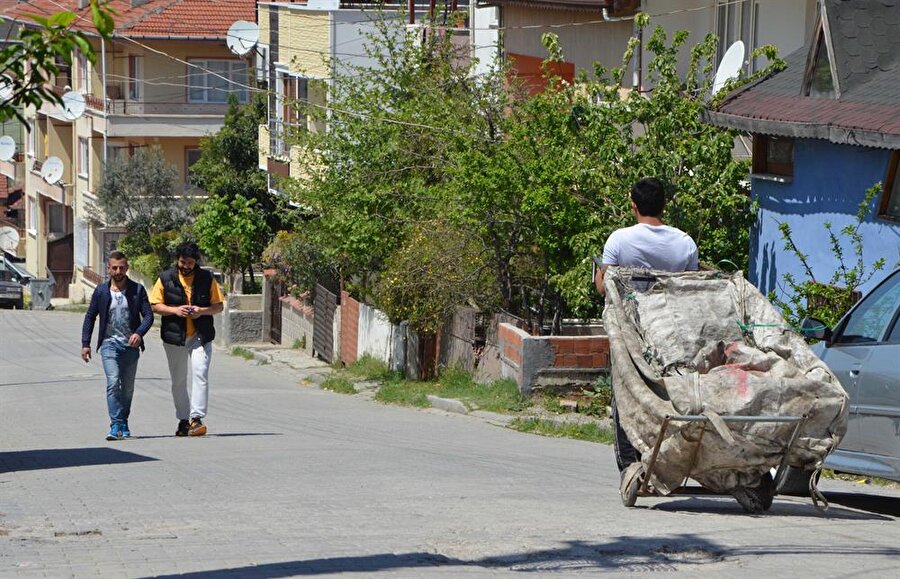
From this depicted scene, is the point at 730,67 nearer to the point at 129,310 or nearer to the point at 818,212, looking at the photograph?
the point at 818,212

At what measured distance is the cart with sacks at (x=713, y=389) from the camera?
25.2 feet

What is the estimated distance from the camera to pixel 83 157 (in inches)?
2178

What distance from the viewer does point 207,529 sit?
772 centimetres

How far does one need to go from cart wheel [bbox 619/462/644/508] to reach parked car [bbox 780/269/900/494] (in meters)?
1.43

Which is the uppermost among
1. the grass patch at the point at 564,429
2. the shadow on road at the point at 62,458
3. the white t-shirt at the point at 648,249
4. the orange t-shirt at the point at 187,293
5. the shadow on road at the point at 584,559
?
the white t-shirt at the point at 648,249

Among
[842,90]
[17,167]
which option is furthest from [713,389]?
[17,167]

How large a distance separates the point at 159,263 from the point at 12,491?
122 ft

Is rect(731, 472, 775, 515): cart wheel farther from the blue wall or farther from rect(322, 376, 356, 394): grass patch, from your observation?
rect(322, 376, 356, 394): grass patch

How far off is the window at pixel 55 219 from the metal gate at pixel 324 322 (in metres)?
36.3

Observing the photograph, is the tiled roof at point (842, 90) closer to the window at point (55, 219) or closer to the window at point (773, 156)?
the window at point (773, 156)

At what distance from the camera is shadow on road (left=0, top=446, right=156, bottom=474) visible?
11.0 m

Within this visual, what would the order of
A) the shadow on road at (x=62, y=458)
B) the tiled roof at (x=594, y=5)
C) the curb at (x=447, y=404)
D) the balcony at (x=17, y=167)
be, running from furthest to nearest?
the balcony at (x=17, y=167), the tiled roof at (x=594, y=5), the curb at (x=447, y=404), the shadow on road at (x=62, y=458)

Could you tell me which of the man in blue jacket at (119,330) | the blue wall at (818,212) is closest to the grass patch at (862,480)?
the blue wall at (818,212)

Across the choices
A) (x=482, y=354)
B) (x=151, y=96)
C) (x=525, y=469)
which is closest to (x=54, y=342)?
(x=482, y=354)
